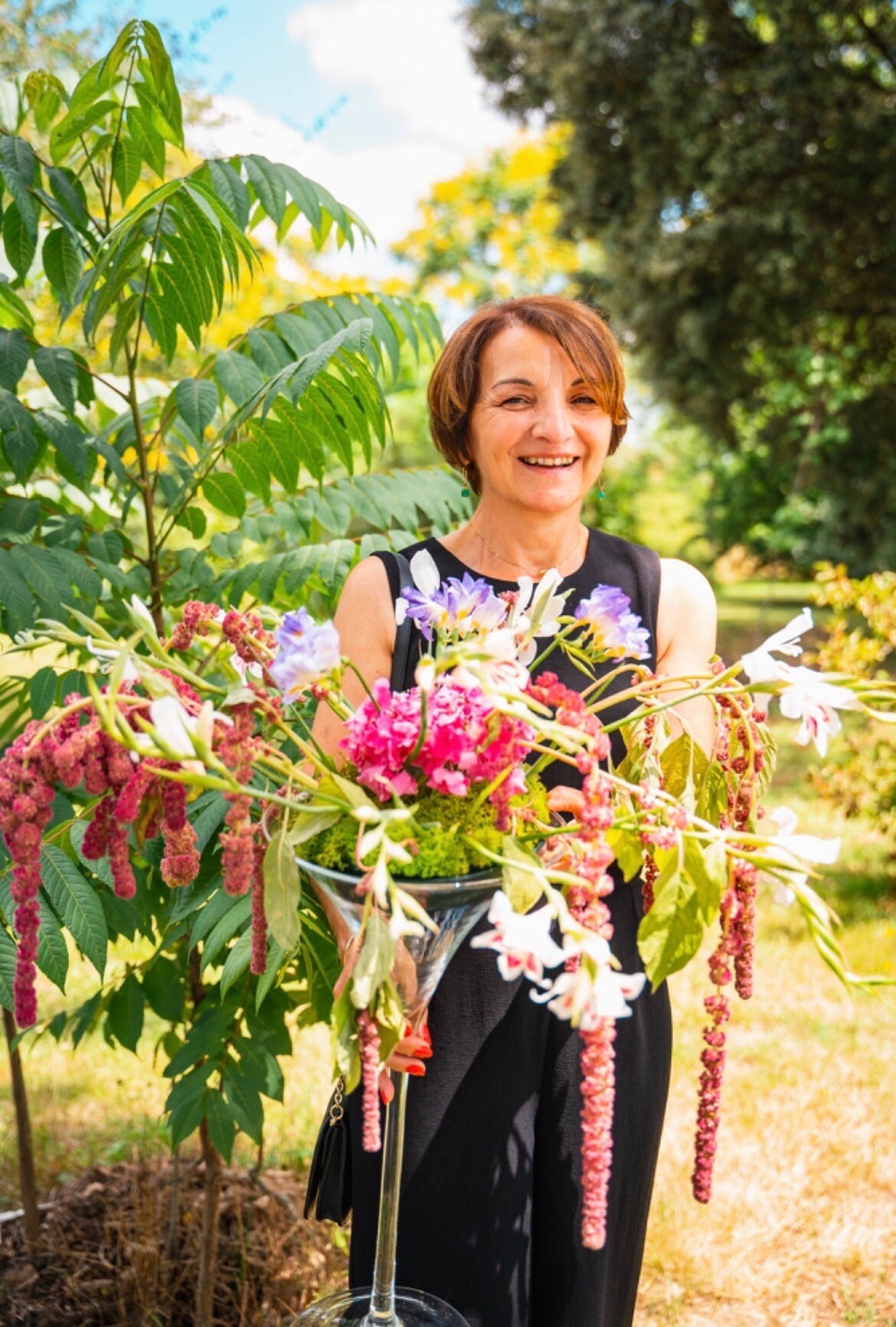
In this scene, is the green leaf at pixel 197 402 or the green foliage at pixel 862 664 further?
the green foliage at pixel 862 664

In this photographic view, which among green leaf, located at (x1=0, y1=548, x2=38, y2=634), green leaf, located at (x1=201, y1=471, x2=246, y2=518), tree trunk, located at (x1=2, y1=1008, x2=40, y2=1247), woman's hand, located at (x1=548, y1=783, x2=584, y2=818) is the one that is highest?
green leaf, located at (x1=201, y1=471, x2=246, y2=518)

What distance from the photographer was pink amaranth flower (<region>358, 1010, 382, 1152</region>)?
3.34 ft

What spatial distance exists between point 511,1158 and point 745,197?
386 inches

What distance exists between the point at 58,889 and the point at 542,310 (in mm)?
1348

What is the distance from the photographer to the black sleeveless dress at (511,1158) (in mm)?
1964

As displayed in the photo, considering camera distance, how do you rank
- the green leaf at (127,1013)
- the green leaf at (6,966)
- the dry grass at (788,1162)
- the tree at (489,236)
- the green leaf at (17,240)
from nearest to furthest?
the green leaf at (6,966) → the green leaf at (17,240) → the green leaf at (127,1013) → the dry grass at (788,1162) → the tree at (489,236)

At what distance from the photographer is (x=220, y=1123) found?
7.96 ft

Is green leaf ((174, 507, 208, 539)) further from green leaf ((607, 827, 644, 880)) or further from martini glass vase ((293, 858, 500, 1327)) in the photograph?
green leaf ((607, 827, 644, 880))

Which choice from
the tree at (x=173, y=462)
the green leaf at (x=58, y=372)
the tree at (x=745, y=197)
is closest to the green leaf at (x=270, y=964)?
the tree at (x=173, y=462)

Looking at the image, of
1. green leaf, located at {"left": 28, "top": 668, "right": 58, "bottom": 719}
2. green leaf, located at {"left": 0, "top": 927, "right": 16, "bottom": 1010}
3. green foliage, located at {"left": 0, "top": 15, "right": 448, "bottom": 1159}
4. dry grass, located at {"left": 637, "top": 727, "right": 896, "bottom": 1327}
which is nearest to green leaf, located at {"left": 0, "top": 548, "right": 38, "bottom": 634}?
green foliage, located at {"left": 0, "top": 15, "right": 448, "bottom": 1159}

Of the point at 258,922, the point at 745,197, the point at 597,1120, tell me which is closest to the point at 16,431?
the point at 258,922

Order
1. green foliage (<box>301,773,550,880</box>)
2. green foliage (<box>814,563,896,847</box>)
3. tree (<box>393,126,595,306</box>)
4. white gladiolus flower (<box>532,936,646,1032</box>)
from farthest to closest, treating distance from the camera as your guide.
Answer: tree (<box>393,126,595,306</box>)
green foliage (<box>814,563,896,847</box>)
green foliage (<box>301,773,550,880</box>)
white gladiolus flower (<box>532,936,646,1032</box>)

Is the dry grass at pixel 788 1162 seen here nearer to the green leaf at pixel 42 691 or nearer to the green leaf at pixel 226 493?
the green leaf at pixel 226 493

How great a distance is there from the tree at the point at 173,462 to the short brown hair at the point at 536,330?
155 mm
